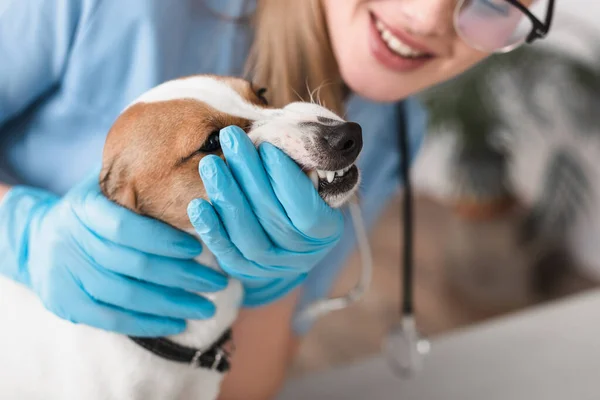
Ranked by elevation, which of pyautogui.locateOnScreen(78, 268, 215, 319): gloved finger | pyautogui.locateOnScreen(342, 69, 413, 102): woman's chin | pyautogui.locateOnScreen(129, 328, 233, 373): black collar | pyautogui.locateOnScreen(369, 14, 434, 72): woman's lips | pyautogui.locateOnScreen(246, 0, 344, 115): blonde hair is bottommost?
pyautogui.locateOnScreen(129, 328, 233, 373): black collar

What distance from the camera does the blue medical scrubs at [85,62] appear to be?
762mm

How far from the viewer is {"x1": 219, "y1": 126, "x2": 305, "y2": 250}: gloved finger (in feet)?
2.02

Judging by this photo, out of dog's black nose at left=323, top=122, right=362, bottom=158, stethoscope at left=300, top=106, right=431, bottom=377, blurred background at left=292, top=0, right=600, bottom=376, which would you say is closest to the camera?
dog's black nose at left=323, top=122, right=362, bottom=158

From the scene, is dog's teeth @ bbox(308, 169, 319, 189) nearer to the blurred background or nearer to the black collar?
Answer: the black collar

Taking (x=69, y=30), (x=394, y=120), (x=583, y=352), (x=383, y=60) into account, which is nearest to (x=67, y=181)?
(x=69, y=30)

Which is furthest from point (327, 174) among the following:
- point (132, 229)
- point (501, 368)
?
point (501, 368)

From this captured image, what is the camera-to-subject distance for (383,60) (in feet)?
2.92

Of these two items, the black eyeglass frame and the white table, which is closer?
the black eyeglass frame

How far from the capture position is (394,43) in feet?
2.91

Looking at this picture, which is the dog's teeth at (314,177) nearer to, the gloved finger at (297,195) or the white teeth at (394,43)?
the gloved finger at (297,195)

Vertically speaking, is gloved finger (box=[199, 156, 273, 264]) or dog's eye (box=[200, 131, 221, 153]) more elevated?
dog's eye (box=[200, 131, 221, 153])

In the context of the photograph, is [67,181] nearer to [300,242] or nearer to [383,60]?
[300,242]

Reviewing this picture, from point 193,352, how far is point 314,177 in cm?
29

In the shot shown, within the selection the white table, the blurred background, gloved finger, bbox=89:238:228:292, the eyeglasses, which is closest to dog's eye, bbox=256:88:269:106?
A: gloved finger, bbox=89:238:228:292
